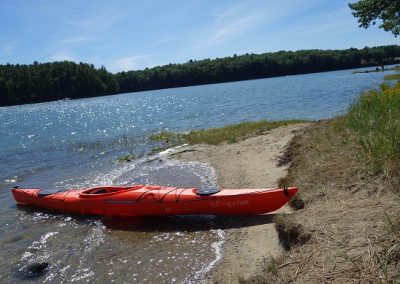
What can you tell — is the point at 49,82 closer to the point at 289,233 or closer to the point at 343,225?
the point at 289,233

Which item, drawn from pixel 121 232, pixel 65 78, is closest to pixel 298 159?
pixel 121 232

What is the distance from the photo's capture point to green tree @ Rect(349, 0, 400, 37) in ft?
48.9

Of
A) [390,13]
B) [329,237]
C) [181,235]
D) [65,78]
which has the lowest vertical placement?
[181,235]

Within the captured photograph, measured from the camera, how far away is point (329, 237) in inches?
182

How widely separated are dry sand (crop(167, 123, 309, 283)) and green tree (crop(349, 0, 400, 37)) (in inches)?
211

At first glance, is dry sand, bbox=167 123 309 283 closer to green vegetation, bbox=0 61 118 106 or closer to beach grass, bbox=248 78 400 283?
beach grass, bbox=248 78 400 283

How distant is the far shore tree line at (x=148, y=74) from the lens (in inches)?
3625

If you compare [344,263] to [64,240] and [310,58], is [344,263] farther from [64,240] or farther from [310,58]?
[310,58]

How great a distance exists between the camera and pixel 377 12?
1534 cm

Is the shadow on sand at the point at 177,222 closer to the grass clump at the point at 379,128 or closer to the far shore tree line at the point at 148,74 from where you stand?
the grass clump at the point at 379,128

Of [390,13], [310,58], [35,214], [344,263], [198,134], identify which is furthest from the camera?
[310,58]

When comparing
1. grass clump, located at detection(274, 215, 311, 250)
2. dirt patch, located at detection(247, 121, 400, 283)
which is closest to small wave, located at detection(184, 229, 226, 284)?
grass clump, located at detection(274, 215, 311, 250)

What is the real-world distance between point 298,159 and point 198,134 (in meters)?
9.93

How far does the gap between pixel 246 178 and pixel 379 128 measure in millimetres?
3949
